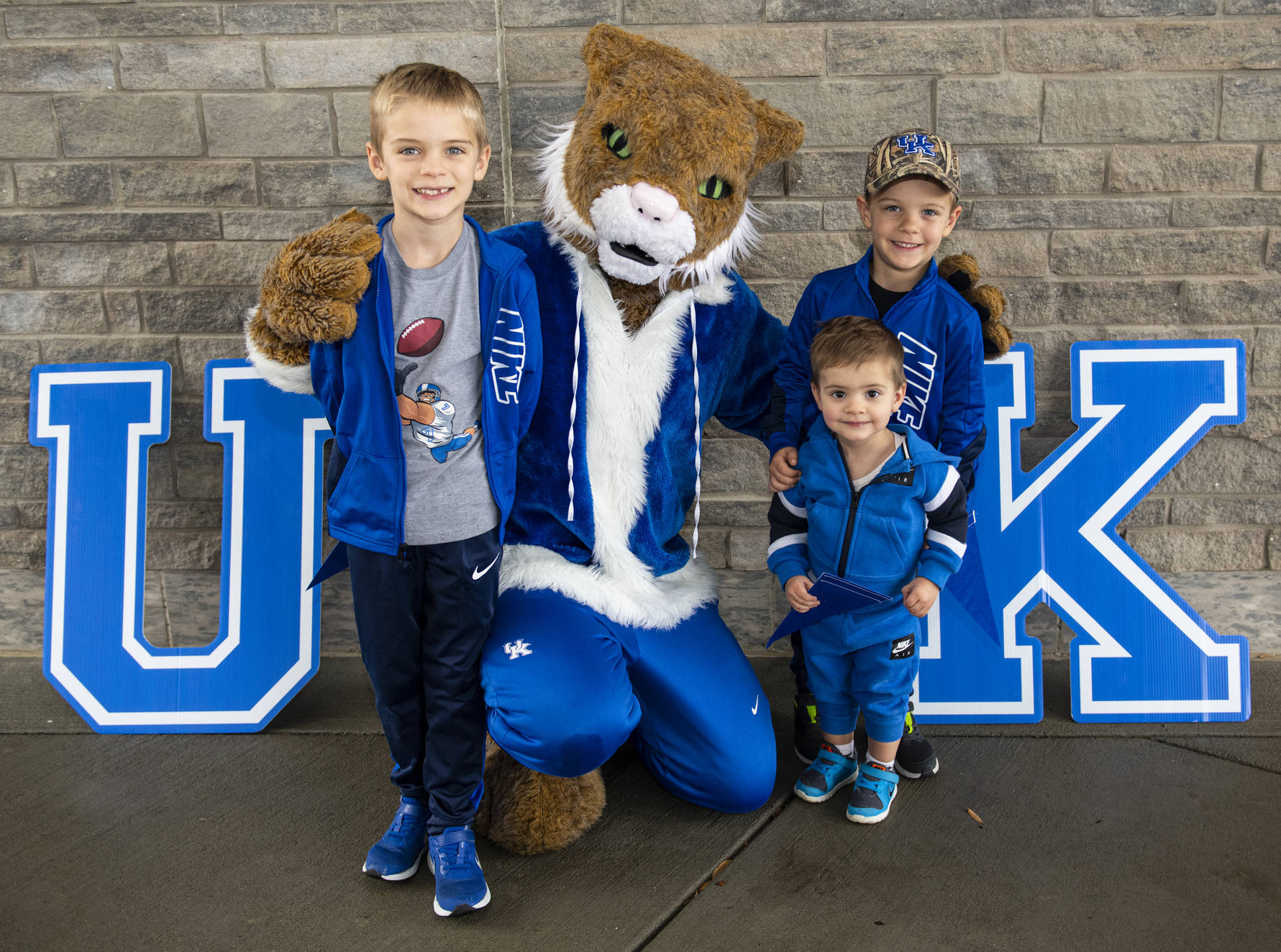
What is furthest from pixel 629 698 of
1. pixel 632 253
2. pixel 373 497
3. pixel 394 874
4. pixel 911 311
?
pixel 911 311

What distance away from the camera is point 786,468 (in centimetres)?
219

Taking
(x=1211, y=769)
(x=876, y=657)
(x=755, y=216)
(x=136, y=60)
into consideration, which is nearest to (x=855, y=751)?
(x=876, y=657)

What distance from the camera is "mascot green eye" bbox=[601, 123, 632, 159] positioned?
2.00 m

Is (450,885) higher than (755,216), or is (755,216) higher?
(755,216)

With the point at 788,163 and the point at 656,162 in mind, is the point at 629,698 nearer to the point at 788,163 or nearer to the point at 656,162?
the point at 656,162

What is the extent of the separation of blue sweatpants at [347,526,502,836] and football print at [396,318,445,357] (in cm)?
39

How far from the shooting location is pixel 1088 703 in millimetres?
2609

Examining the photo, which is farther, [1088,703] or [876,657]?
[1088,703]

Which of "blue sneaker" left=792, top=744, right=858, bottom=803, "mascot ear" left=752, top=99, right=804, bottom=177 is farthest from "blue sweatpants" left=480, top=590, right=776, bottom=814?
"mascot ear" left=752, top=99, right=804, bottom=177

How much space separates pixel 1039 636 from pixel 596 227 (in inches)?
75.2

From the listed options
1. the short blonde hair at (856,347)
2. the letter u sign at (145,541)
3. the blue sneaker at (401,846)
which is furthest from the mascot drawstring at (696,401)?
the letter u sign at (145,541)

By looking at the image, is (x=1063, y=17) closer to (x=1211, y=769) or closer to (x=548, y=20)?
(x=548, y=20)

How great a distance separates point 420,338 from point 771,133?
0.94 metres

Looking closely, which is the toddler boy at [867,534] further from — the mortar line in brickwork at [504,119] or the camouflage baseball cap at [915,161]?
the mortar line in brickwork at [504,119]
